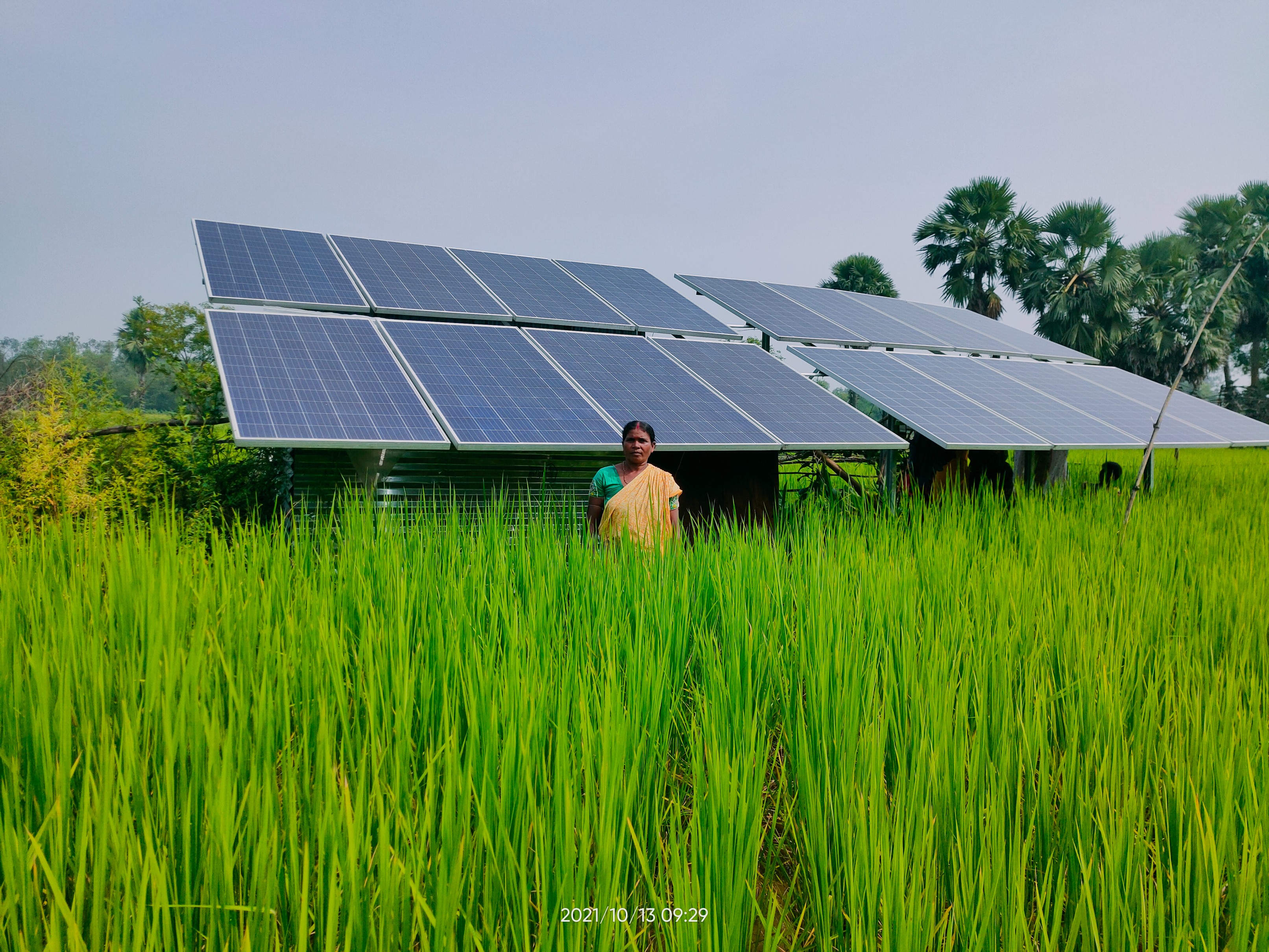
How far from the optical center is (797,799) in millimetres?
1858

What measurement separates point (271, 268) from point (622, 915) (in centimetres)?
777

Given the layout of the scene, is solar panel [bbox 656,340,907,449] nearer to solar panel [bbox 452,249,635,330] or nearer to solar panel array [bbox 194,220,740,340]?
solar panel array [bbox 194,220,740,340]

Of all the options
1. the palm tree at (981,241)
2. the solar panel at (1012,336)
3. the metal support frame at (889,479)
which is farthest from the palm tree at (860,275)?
the metal support frame at (889,479)

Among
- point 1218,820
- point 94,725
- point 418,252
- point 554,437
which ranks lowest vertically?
point 1218,820

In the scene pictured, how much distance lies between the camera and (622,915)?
1211 millimetres

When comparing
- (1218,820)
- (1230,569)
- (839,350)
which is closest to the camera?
(1218,820)

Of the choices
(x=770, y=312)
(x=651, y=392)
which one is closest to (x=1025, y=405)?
(x=770, y=312)

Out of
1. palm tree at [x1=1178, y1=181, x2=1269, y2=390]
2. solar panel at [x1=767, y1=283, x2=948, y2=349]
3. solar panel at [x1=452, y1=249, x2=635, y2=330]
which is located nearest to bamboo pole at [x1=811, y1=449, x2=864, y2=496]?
solar panel at [x1=767, y1=283, x2=948, y2=349]

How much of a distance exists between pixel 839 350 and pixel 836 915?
8415 millimetres

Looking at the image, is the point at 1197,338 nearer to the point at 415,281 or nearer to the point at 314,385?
the point at 314,385

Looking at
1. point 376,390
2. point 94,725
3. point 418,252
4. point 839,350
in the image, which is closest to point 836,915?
point 94,725

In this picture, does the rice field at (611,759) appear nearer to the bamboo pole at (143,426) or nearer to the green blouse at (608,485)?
the green blouse at (608,485)

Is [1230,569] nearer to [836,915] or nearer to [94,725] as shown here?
[836,915]

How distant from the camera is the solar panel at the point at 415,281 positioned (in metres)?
7.49
